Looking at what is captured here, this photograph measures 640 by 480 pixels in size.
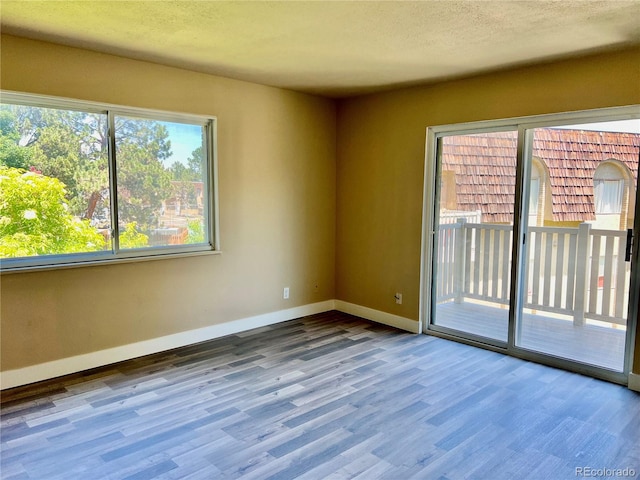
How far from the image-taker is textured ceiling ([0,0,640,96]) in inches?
94.4

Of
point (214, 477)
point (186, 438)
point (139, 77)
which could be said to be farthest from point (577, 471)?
point (139, 77)

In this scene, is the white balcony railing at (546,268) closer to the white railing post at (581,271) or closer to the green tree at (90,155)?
the white railing post at (581,271)

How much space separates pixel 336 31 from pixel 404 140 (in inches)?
72.3

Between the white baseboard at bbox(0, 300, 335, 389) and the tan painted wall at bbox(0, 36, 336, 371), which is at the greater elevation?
the tan painted wall at bbox(0, 36, 336, 371)

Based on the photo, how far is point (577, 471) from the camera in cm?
220

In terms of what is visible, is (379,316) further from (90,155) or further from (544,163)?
(90,155)

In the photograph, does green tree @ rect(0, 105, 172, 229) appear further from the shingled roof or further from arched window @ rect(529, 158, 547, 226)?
arched window @ rect(529, 158, 547, 226)

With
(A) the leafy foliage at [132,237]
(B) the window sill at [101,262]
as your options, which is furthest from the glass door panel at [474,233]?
(A) the leafy foliage at [132,237]

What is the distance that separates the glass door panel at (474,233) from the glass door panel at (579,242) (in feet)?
0.68

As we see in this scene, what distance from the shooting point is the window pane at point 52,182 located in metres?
3.03

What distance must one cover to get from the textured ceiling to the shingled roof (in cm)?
64

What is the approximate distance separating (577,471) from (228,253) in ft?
10.5

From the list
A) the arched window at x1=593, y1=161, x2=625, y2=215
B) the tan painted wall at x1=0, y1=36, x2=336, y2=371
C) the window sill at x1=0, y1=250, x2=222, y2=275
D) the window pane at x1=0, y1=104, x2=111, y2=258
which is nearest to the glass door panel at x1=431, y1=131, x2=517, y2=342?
the arched window at x1=593, y1=161, x2=625, y2=215

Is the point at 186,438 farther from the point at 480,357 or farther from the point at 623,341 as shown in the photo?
the point at 623,341
